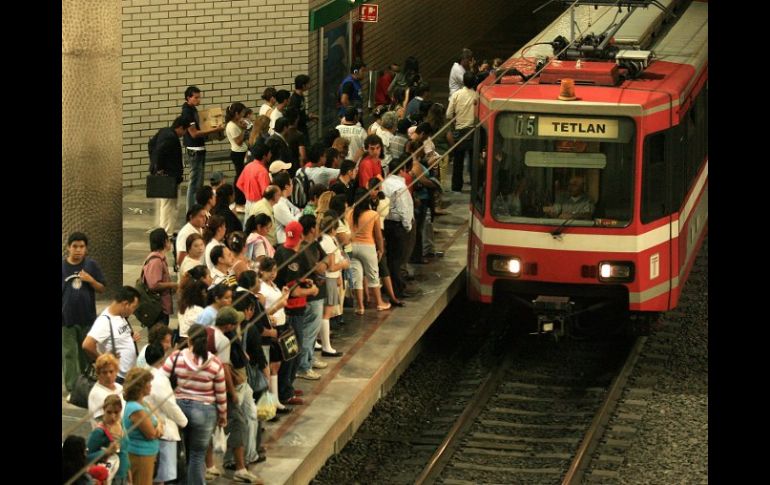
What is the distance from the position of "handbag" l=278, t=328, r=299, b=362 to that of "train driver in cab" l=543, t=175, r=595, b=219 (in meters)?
3.49

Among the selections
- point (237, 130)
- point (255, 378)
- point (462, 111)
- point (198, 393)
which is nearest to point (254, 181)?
point (237, 130)

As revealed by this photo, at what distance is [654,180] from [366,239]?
300 cm

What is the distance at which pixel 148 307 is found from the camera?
1473cm

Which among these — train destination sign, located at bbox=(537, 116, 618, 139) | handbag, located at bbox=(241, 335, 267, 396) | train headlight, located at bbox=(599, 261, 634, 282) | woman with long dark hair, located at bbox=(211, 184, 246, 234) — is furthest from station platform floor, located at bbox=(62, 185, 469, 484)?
train destination sign, located at bbox=(537, 116, 618, 139)

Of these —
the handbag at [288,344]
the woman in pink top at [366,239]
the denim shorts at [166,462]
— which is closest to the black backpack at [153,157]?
the woman in pink top at [366,239]


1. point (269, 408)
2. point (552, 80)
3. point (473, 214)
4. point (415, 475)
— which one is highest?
point (552, 80)

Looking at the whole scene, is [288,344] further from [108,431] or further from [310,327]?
[108,431]

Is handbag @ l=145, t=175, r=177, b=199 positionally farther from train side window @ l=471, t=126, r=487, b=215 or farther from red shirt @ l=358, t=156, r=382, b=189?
train side window @ l=471, t=126, r=487, b=215

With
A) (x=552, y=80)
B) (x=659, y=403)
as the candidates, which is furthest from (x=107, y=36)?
(x=659, y=403)

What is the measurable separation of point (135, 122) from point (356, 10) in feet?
17.5

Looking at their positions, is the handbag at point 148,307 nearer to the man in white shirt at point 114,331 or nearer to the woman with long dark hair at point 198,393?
the man in white shirt at point 114,331

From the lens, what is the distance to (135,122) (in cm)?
2284

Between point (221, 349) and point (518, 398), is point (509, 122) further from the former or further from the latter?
point (221, 349)

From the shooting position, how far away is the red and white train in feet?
54.7
